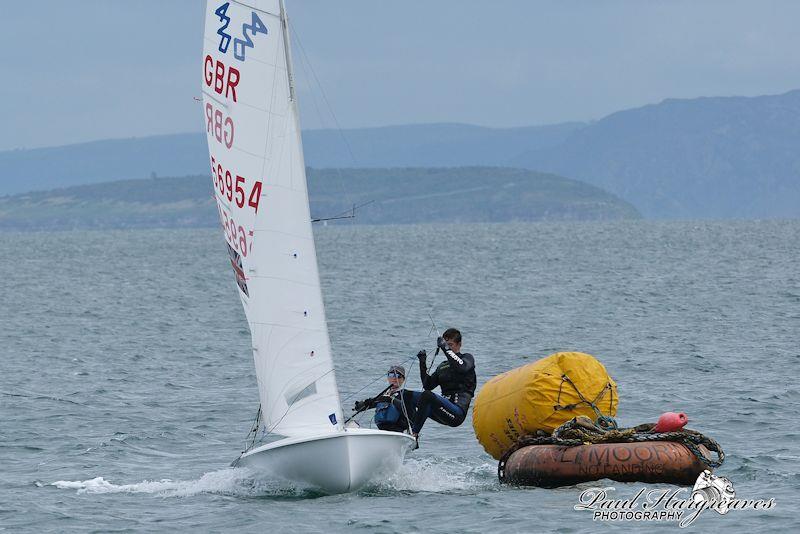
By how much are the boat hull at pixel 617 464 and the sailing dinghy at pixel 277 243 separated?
1775 mm

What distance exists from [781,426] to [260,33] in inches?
461

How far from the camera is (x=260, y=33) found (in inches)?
672

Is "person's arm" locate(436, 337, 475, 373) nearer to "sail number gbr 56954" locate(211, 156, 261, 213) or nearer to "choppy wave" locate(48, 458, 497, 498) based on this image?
"choppy wave" locate(48, 458, 497, 498)

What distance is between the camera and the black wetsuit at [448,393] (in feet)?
60.2

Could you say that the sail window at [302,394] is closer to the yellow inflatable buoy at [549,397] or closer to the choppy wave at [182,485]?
the choppy wave at [182,485]

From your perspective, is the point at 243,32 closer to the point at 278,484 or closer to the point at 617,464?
the point at 278,484

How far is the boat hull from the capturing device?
16797 millimetres

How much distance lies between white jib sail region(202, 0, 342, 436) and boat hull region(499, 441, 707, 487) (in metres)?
2.71

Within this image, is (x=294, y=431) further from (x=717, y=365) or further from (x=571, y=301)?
(x=571, y=301)

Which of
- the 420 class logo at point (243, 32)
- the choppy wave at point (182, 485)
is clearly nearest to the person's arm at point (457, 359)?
the choppy wave at point (182, 485)

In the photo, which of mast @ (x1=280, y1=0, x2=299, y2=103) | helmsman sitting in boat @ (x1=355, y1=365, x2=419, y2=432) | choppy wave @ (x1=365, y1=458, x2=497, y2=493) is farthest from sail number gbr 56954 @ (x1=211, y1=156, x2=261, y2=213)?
choppy wave @ (x1=365, y1=458, x2=497, y2=493)

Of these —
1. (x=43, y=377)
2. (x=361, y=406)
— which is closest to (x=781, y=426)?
(x=361, y=406)

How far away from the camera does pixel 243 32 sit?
675 inches

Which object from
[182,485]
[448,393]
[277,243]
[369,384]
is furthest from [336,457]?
[369,384]
